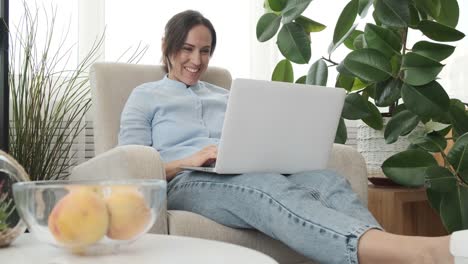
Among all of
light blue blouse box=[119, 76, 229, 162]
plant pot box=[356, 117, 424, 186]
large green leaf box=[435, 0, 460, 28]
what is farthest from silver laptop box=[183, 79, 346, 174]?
large green leaf box=[435, 0, 460, 28]

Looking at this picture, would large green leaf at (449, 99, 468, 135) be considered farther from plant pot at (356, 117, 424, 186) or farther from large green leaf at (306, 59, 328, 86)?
large green leaf at (306, 59, 328, 86)

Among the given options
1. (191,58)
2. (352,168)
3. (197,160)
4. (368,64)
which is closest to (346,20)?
(368,64)

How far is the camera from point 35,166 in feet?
8.02

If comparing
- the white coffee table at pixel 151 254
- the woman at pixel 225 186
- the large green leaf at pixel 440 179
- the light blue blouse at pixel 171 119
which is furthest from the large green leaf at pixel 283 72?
the white coffee table at pixel 151 254

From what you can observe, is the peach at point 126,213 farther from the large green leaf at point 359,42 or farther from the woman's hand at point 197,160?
the large green leaf at point 359,42

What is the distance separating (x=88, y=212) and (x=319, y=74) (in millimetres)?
1689

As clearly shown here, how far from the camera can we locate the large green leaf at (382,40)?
7.39 feet

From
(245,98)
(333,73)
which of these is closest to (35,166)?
(245,98)

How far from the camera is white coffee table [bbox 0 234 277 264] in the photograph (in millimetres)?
831

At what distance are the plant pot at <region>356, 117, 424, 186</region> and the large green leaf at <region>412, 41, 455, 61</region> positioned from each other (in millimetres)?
274

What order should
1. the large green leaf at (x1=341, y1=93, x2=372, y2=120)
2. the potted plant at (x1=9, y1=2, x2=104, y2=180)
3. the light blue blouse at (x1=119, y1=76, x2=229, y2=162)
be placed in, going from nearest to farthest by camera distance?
→ the light blue blouse at (x1=119, y1=76, x2=229, y2=162) < the large green leaf at (x1=341, y1=93, x2=372, y2=120) < the potted plant at (x1=9, y1=2, x2=104, y2=180)

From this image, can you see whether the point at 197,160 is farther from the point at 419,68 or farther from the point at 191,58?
the point at 419,68

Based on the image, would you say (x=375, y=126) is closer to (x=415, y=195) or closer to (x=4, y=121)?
(x=415, y=195)

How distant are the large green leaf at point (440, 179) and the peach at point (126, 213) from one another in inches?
55.9
